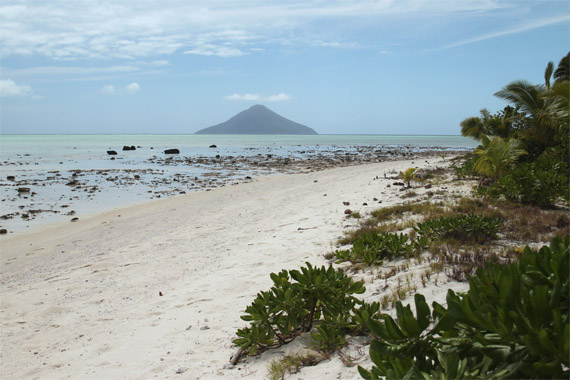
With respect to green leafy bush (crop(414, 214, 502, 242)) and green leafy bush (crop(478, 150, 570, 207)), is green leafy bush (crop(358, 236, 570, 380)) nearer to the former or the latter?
green leafy bush (crop(414, 214, 502, 242))

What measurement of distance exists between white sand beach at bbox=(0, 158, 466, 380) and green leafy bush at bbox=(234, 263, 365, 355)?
21cm

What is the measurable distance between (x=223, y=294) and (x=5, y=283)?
4821mm

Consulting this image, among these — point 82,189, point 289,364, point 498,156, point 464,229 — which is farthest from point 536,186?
point 82,189

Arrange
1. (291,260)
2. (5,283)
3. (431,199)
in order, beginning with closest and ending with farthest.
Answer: (291,260) < (5,283) < (431,199)

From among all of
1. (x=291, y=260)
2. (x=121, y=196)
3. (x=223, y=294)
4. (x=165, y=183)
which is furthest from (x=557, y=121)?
(x=165, y=183)

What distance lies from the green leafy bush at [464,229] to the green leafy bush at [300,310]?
118 inches

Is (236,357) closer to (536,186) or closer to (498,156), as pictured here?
(536,186)

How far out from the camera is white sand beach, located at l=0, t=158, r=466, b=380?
13.0 feet

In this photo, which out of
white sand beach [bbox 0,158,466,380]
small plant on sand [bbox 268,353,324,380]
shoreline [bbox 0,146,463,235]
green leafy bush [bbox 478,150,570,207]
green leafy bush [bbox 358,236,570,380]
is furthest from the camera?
shoreline [bbox 0,146,463,235]

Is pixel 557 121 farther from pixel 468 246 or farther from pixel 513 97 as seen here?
pixel 468 246

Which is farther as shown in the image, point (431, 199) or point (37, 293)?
point (431, 199)

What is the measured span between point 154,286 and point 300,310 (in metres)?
3.57

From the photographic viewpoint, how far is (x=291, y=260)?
643 centimetres

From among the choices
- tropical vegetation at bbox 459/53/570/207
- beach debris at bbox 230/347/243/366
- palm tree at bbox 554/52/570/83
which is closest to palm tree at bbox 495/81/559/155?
tropical vegetation at bbox 459/53/570/207
